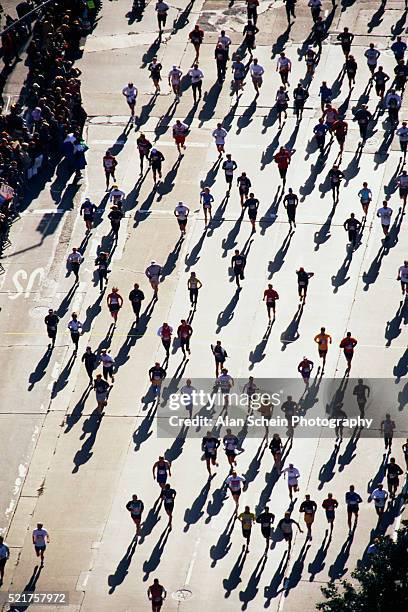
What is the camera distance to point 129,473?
4756 centimetres

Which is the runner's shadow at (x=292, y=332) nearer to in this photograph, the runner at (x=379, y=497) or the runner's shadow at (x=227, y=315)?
the runner's shadow at (x=227, y=315)

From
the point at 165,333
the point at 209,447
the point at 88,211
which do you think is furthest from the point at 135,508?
the point at 88,211

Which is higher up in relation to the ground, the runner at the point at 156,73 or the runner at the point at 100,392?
the runner at the point at 156,73

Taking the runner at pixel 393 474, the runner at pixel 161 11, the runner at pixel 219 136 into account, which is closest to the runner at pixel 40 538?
the runner at pixel 393 474

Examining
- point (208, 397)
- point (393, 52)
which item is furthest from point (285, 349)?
point (393, 52)

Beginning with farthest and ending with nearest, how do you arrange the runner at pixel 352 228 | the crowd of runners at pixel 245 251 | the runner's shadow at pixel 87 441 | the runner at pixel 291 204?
the runner at pixel 291 204
the runner at pixel 352 228
the runner's shadow at pixel 87 441
the crowd of runners at pixel 245 251

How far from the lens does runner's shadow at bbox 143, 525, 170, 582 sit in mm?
44438

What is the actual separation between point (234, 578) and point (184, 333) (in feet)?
30.0

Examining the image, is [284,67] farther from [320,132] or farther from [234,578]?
[234,578]

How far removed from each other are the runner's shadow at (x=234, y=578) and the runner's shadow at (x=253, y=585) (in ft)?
0.97

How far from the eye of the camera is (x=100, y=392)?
162 feet

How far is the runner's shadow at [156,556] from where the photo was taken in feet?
146

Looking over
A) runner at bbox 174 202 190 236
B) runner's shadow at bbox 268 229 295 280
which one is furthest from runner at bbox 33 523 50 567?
runner at bbox 174 202 190 236

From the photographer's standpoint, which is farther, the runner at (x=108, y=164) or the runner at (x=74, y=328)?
the runner at (x=108, y=164)
